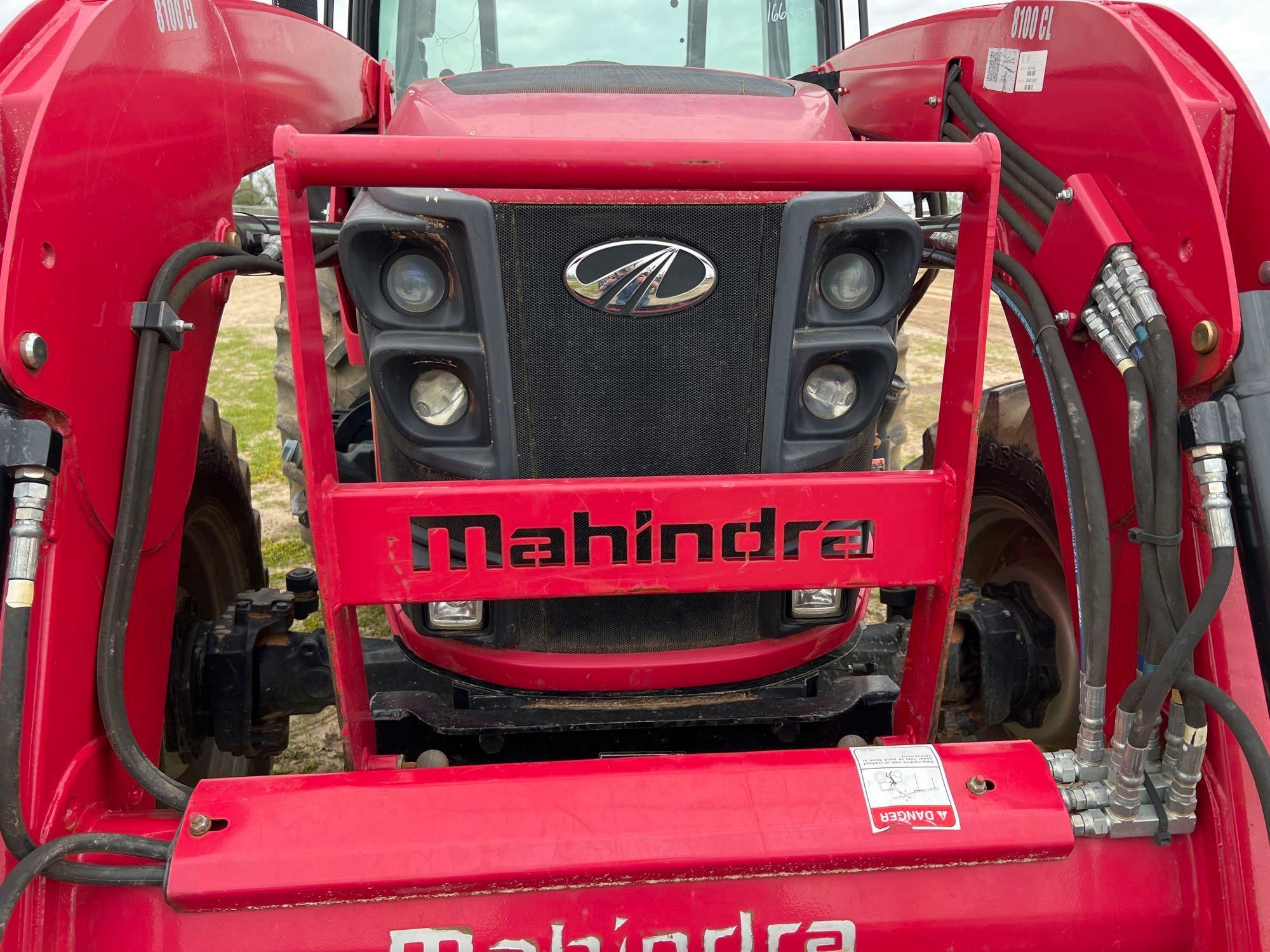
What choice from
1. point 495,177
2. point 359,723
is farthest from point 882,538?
point 359,723

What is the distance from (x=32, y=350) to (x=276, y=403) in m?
7.16

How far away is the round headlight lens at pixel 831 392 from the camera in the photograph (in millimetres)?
1810

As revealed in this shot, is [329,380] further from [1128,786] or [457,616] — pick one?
[1128,786]

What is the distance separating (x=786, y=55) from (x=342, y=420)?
1897 mm

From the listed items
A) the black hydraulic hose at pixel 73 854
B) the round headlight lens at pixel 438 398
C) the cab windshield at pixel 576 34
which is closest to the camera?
the black hydraulic hose at pixel 73 854

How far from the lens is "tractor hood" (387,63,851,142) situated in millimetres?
1803

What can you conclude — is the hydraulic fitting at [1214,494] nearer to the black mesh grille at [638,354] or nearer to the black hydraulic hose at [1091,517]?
the black hydraulic hose at [1091,517]

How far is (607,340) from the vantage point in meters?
1.71

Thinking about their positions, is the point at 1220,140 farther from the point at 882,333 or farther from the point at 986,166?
the point at 882,333

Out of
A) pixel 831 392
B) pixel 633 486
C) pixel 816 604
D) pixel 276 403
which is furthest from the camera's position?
pixel 276 403

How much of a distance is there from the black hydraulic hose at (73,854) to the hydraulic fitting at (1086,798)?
4.36 ft

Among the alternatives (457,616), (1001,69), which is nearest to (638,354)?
(457,616)

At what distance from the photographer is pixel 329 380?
10.2 feet

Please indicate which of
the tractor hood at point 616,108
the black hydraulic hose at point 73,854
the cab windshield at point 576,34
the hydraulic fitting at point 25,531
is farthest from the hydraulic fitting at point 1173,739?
the cab windshield at point 576,34
